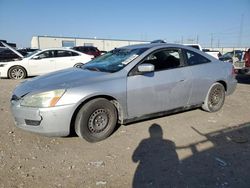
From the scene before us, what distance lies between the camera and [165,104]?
513 cm

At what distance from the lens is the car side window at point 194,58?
18.3ft

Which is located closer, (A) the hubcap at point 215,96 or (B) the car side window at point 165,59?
(B) the car side window at point 165,59

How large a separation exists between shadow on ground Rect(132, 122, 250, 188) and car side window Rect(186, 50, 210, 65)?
1.59 metres

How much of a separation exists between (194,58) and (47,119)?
330 centimetres

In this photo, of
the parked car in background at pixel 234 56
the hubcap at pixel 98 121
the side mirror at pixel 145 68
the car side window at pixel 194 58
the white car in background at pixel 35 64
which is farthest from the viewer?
the parked car in background at pixel 234 56

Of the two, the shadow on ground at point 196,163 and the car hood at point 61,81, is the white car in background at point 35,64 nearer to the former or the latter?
the car hood at point 61,81

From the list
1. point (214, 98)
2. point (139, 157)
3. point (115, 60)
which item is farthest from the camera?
point (214, 98)

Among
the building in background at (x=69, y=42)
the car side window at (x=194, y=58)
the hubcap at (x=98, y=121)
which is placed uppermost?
the building in background at (x=69, y=42)

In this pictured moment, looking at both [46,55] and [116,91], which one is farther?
[46,55]

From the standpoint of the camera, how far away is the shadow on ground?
10.7 ft

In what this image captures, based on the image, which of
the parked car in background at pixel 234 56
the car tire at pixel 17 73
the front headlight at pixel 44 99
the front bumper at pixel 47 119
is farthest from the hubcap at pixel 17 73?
the parked car in background at pixel 234 56

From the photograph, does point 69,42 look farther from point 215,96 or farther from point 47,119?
point 47,119

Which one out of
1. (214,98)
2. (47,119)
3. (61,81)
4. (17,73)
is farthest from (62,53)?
(47,119)

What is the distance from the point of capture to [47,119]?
408 centimetres
